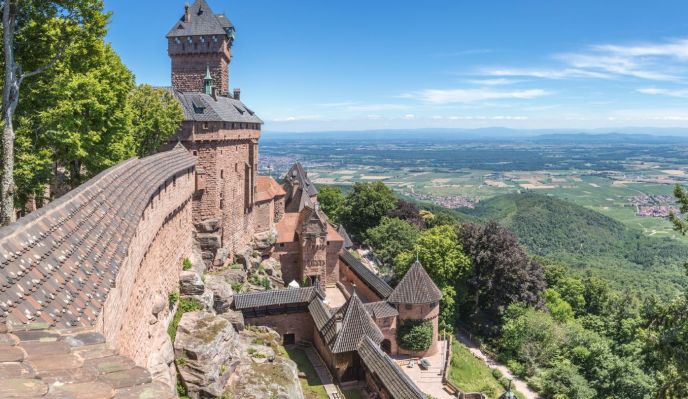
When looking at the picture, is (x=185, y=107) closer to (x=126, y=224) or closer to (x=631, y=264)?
(x=126, y=224)

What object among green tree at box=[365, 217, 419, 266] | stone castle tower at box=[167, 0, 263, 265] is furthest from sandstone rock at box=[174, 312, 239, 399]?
green tree at box=[365, 217, 419, 266]

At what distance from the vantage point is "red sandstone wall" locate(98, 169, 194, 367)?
7.99 metres

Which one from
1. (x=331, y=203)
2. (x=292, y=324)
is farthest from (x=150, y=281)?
(x=331, y=203)

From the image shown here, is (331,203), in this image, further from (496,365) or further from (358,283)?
(496,365)

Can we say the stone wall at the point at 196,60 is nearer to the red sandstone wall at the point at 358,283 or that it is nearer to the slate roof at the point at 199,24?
the slate roof at the point at 199,24

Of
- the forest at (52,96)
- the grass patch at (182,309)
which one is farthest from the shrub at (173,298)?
the forest at (52,96)

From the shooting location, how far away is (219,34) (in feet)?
101

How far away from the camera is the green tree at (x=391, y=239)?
149ft

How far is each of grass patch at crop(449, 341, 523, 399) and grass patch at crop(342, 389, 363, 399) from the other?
669cm

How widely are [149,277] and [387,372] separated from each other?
13.7m

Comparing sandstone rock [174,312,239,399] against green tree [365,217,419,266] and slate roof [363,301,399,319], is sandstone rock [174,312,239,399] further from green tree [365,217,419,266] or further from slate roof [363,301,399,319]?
green tree [365,217,419,266]

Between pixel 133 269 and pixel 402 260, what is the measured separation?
30377mm

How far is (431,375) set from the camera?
2858 cm

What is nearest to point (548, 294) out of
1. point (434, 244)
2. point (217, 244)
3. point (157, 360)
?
point (434, 244)
